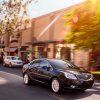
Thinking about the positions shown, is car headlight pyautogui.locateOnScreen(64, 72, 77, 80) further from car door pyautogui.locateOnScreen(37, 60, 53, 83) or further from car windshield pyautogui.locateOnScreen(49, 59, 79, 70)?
car door pyautogui.locateOnScreen(37, 60, 53, 83)

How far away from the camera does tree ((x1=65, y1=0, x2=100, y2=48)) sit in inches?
752

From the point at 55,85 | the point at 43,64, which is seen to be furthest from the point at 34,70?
the point at 55,85

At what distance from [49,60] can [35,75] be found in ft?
3.63

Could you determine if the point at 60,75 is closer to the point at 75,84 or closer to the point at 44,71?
the point at 75,84

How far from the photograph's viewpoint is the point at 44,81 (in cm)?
1391

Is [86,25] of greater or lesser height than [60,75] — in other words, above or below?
above

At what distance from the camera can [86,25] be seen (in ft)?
65.5

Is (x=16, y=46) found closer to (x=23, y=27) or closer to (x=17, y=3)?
(x=23, y=27)

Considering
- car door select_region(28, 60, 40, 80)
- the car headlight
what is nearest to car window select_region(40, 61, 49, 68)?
car door select_region(28, 60, 40, 80)

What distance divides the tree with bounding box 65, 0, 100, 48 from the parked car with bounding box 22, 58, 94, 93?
5.37 metres

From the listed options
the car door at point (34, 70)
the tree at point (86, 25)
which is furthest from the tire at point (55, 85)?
the tree at point (86, 25)

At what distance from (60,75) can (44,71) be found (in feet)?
4.48

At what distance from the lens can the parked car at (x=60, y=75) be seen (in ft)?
41.1

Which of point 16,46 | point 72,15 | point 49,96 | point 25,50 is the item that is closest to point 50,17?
point 25,50
